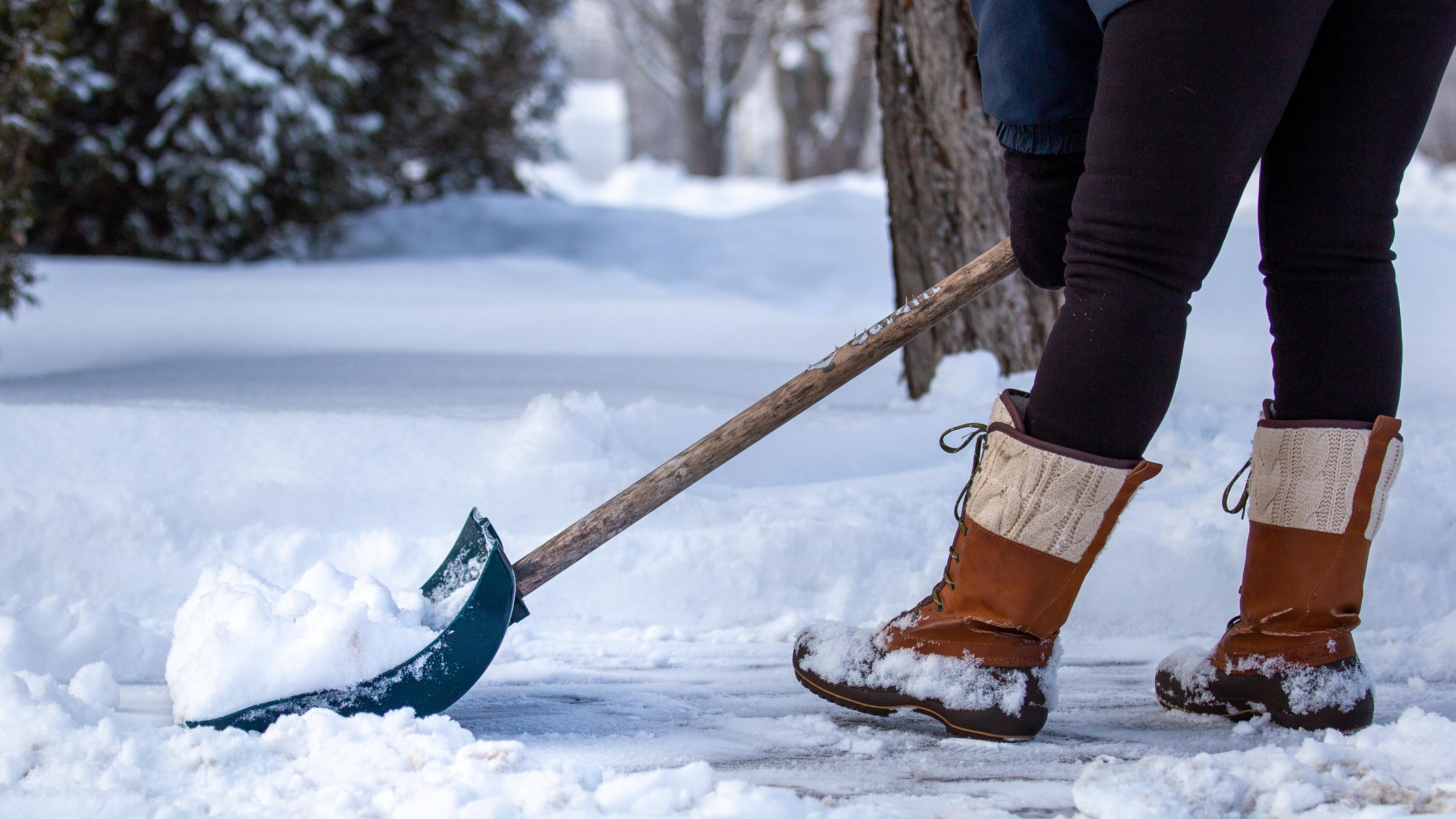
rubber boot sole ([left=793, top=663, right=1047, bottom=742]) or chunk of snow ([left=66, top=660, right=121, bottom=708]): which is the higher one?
rubber boot sole ([left=793, top=663, right=1047, bottom=742])

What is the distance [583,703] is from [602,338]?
2.32m

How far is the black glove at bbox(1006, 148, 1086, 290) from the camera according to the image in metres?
1.30

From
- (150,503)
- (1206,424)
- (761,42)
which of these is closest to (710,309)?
(1206,424)

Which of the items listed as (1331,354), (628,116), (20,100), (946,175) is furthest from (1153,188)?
(628,116)

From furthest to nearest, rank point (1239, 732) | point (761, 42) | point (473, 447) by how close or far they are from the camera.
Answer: point (761, 42), point (473, 447), point (1239, 732)

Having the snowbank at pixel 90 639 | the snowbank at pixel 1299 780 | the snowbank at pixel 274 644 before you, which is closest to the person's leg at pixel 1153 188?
the snowbank at pixel 1299 780

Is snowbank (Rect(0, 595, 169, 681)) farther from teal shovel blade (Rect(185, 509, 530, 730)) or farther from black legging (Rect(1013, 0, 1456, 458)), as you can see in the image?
black legging (Rect(1013, 0, 1456, 458))

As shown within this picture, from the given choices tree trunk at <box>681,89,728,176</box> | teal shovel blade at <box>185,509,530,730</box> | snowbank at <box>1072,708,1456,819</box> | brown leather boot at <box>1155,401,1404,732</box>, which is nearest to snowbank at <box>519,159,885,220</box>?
tree trunk at <box>681,89,728,176</box>

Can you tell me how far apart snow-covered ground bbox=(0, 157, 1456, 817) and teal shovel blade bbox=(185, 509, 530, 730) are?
50 millimetres

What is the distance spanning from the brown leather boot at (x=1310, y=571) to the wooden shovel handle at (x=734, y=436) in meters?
0.41

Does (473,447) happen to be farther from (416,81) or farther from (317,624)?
(416,81)

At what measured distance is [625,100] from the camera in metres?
23.2

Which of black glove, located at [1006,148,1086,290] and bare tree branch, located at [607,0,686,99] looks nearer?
black glove, located at [1006,148,1086,290]

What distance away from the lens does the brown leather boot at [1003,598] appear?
3.87ft
